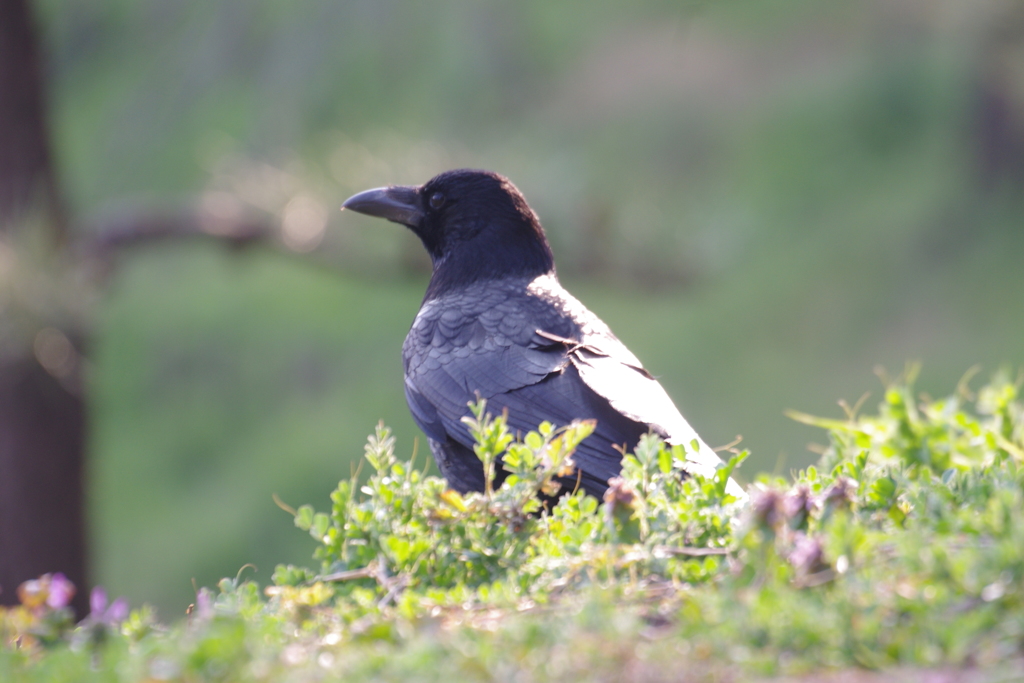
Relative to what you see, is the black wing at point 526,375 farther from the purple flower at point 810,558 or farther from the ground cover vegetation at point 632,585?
the purple flower at point 810,558

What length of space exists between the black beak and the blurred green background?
3718 mm

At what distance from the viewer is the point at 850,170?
1627 cm

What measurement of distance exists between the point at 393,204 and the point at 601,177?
4.97 m

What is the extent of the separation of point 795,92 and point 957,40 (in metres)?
2.60

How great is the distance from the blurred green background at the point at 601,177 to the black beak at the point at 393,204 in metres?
3.72

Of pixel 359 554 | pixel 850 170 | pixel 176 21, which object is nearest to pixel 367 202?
pixel 359 554

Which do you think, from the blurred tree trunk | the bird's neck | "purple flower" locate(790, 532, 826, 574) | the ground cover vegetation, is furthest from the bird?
the blurred tree trunk

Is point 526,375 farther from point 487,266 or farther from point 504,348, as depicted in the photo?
point 487,266

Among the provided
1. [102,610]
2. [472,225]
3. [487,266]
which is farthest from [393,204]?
[102,610]

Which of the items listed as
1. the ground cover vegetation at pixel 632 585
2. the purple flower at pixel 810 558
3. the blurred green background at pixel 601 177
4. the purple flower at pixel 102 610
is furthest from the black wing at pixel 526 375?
the blurred green background at pixel 601 177

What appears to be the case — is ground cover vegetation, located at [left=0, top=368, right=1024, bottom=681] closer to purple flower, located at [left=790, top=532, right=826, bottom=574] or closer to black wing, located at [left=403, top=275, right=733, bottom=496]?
purple flower, located at [left=790, top=532, right=826, bottom=574]

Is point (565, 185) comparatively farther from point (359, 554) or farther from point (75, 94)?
point (75, 94)

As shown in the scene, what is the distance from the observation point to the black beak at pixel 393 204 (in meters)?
5.00

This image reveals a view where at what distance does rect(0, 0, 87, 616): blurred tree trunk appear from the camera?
6.89 metres
